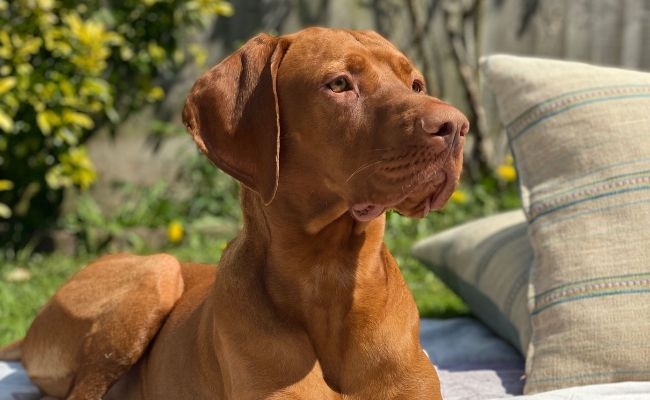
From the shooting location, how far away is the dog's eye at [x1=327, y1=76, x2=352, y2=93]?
2.62 m

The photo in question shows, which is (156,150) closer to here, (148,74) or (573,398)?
(148,74)

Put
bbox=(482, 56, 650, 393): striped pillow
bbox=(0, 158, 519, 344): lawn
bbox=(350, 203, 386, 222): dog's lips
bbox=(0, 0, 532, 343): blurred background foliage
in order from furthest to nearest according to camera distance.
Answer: bbox=(0, 0, 532, 343): blurred background foliage
bbox=(0, 158, 519, 344): lawn
bbox=(482, 56, 650, 393): striped pillow
bbox=(350, 203, 386, 222): dog's lips

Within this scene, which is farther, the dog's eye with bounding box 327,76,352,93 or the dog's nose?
the dog's eye with bounding box 327,76,352,93

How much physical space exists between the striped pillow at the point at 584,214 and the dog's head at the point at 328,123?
1.14 metres

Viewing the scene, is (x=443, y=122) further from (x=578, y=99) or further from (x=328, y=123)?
(x=578, y=99)

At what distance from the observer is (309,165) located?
105 inches

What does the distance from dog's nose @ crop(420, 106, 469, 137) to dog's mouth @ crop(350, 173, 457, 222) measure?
12cm

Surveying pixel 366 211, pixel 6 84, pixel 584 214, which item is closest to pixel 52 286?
pixel 6 84

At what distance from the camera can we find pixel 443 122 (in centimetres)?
238

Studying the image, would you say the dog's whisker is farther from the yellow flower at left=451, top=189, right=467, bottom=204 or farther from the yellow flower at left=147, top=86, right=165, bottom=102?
the yellow flower at left=147, top=86, right=165, bottom=102

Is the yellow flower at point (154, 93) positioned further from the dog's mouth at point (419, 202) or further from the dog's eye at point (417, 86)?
the dog's mouth at point (419, 202)

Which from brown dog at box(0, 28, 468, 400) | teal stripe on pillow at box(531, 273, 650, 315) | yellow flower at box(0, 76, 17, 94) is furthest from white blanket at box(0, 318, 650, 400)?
yellow flower at box(0, 76, 17, 94)

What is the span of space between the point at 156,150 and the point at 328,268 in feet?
15.7

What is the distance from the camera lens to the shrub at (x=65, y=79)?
246 inches
